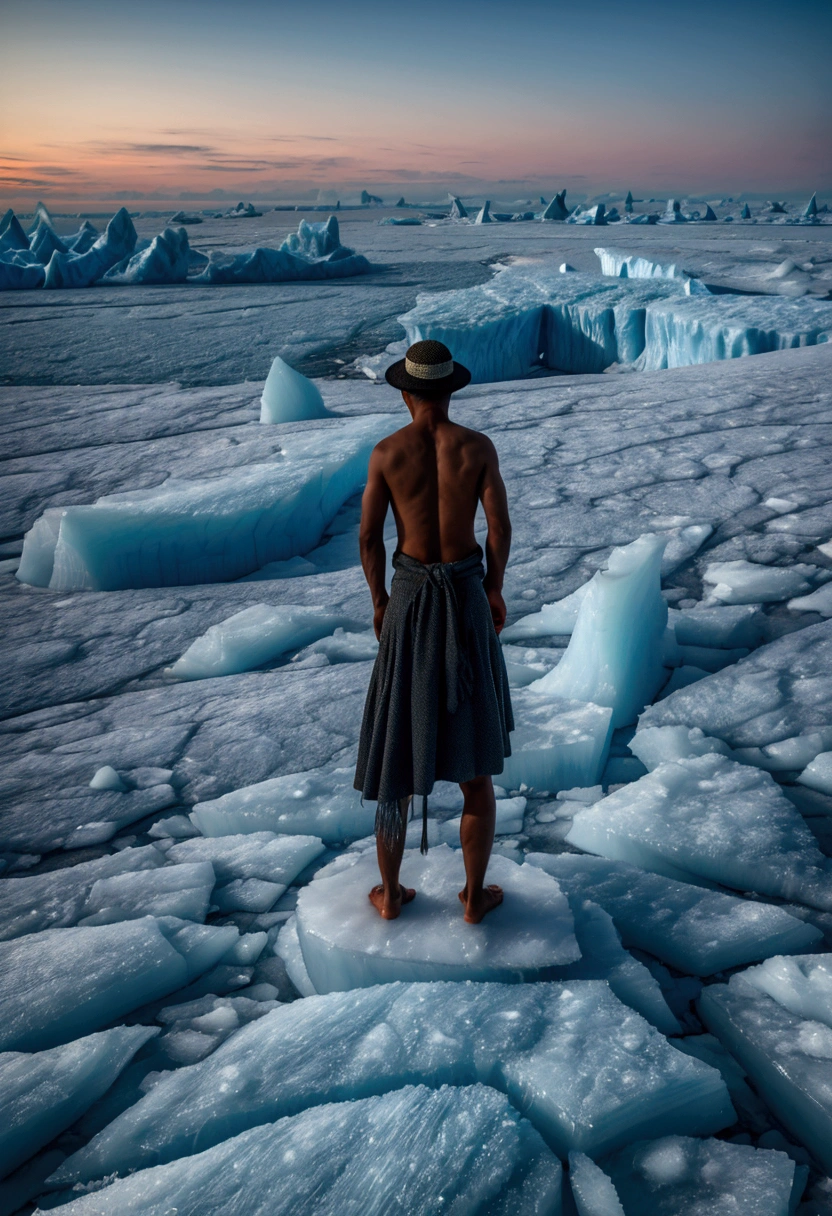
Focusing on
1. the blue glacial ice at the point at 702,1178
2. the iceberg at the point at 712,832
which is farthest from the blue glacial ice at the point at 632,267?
the blue glacial ice at the point at 702,1178

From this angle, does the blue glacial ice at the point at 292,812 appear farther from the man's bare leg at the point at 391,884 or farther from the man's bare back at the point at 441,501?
the man's bare back at the point at 441,501

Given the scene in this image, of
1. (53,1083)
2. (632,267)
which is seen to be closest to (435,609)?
(53,1083)

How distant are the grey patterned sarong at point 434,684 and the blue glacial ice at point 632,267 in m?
8.72

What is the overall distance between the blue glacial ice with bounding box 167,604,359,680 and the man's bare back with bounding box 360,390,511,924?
1.19 metres

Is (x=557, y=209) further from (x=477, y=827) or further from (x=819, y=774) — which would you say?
(x=477, y=827)

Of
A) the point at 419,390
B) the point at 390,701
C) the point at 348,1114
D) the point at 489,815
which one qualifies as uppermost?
the point at 419,390

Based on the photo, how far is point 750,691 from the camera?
1.89m

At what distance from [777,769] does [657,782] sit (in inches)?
11.0

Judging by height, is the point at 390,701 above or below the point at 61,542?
above

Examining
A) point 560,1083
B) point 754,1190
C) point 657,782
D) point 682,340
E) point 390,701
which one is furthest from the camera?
point 682,340

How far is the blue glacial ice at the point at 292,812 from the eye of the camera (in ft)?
5.25

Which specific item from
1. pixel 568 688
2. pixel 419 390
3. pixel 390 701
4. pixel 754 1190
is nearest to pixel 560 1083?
pixel 754 1190

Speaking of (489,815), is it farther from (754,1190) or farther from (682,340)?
(682,340)

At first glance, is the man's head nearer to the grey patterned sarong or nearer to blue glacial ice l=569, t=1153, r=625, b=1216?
the grey patterned sarong
